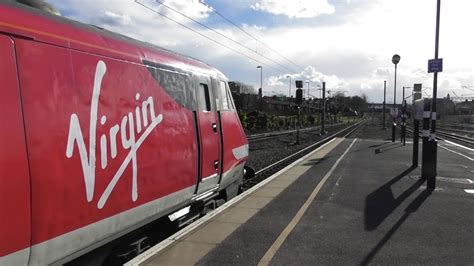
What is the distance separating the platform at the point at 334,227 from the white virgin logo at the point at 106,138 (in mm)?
1336

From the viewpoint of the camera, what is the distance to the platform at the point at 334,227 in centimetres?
615

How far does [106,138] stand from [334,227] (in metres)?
4.51

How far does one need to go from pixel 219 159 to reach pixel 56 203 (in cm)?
437

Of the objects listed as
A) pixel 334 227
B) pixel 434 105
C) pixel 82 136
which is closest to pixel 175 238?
pixel 334 227

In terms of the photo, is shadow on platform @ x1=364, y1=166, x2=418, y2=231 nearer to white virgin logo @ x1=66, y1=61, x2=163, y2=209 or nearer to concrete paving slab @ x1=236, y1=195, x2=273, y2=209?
concrete paving slab @ x1=236, y1=195, x2=273, y2=209

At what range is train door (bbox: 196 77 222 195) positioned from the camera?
7.24m

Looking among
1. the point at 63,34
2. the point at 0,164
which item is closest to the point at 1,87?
the point at 0,164

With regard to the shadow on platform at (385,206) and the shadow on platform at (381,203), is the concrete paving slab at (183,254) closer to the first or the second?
the shadow on platform at (385,206)

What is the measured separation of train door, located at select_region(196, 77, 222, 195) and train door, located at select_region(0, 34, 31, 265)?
367cm

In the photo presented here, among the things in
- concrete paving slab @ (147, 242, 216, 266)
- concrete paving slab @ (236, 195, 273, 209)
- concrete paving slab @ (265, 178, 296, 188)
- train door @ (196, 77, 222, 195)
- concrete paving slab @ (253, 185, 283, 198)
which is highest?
train door @ (196, 77, 222, 195)

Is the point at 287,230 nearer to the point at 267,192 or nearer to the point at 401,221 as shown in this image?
the point at 401,221

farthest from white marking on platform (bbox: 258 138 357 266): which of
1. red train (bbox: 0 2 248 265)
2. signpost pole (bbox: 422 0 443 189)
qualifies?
signpost pole (bbox: 422 0 443 189)

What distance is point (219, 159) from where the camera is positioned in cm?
811

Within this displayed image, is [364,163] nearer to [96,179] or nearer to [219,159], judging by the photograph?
[219,159]
